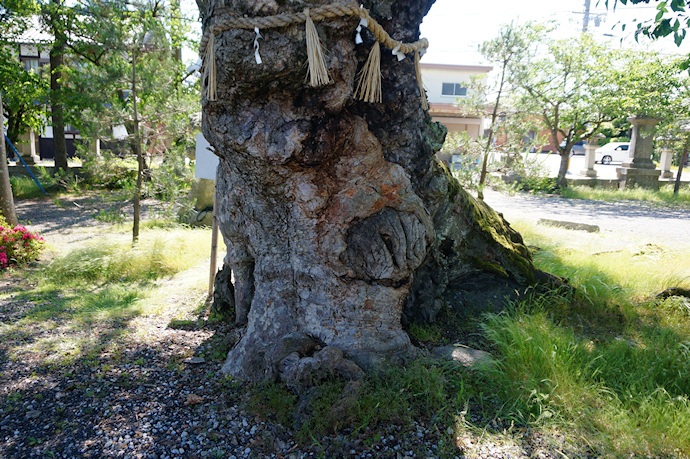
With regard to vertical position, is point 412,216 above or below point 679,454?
above

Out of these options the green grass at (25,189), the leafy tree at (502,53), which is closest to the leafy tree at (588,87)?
the leafy tree at (502,53)

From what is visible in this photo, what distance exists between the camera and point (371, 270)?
284 cm

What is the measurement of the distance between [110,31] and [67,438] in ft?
19.6

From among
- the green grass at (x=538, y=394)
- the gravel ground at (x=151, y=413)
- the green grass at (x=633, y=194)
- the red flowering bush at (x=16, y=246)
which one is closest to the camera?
the gravel ground at (x=151, y=413)

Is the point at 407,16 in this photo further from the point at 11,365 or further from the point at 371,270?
the point at 11,365

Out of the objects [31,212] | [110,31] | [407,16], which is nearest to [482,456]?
[407,16]

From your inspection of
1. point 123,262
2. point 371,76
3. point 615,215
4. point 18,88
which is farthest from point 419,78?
point 18,88

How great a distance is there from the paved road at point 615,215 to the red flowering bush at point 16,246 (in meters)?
7.81

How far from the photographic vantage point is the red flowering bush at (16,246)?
6.16m

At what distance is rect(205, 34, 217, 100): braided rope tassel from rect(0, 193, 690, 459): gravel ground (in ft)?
5.78

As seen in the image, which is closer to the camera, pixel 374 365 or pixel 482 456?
pixel 482 456

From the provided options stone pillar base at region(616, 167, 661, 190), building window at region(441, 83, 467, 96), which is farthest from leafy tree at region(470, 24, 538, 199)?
building window at region(441, 83, 467, 96)

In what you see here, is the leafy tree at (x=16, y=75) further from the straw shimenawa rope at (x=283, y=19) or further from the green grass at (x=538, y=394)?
the green grass at (x=538, y=394)

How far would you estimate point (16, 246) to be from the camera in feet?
20.8
